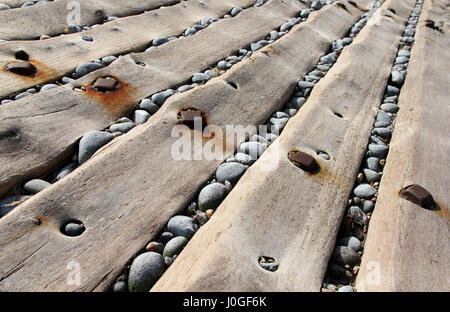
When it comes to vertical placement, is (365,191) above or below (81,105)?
below

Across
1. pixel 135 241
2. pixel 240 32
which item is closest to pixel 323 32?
pixel 240 32

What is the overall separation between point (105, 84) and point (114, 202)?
711 mm

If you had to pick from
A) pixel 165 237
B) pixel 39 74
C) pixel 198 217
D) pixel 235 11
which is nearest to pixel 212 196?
pixel 198 217

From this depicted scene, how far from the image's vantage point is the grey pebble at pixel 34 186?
1.24 m

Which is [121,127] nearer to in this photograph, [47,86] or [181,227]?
[47,86]

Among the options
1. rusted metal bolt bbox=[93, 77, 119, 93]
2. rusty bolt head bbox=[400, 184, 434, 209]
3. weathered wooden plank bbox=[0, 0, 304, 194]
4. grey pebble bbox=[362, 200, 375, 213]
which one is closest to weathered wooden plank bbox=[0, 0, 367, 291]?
weathered wooden plank bbox=[0, 0, 304, 194]

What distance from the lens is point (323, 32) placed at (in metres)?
2.90

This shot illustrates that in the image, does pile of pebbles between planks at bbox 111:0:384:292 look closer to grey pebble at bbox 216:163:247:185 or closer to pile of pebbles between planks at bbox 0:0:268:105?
grey pebble at bbox 216:163:247:185

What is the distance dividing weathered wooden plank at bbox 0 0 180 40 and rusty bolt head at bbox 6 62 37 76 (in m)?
0.36

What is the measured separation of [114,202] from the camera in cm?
123

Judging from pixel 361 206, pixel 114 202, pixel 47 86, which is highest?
pixel 47 86

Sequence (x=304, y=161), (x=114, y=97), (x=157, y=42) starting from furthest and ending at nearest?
(x=157, y=42) < (x=114, y=97) < (x=304, y=161)

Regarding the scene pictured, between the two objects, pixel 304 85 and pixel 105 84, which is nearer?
pixel 105 84

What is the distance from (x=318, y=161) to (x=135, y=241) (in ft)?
2.46
